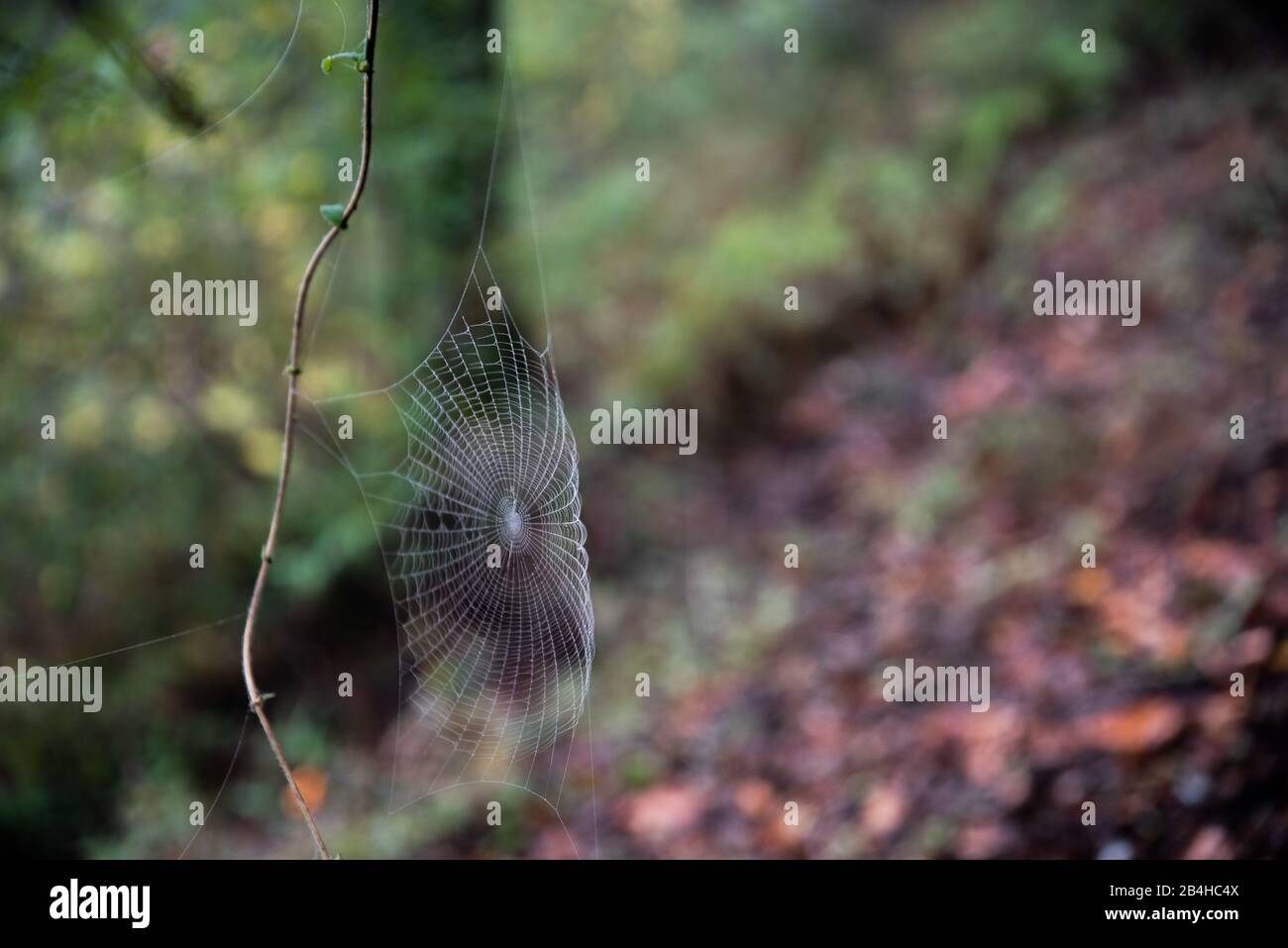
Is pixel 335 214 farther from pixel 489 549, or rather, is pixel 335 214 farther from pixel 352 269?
pixel 352 269

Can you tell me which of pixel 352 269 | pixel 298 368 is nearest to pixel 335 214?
pixel 298 368

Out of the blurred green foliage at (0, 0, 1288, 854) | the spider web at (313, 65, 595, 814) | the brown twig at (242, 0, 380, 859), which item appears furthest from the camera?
the blurred green foliage at (0, 0, 1288, 854)

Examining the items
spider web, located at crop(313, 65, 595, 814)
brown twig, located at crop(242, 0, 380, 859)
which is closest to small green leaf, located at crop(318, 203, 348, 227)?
brown twig, located at crop(242, 0, 380, 859)

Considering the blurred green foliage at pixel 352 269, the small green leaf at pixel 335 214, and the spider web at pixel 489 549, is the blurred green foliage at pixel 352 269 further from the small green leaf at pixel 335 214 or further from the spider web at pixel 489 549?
the small green leaf at pixel 335 214

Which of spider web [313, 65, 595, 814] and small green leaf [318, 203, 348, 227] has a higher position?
small green leaf [318, 203, 348, 227]

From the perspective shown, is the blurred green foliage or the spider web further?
the blurred green foliage

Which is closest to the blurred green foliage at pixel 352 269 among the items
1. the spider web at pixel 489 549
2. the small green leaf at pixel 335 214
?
the spider web at pixel 489 549

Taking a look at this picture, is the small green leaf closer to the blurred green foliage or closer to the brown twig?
the brown twig
